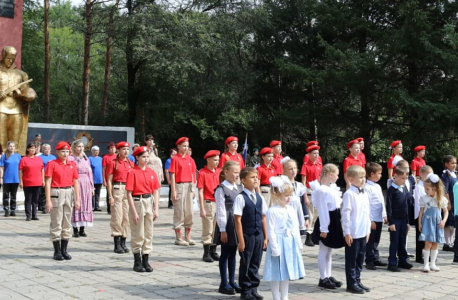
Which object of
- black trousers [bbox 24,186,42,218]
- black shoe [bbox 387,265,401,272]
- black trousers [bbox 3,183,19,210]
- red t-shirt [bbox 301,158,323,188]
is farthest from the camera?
black trousers [bbox 3,183,19,210]

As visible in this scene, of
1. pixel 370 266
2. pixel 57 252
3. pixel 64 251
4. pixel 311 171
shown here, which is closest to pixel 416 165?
pixel 311 171

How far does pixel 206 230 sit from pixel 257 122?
21.7 meters

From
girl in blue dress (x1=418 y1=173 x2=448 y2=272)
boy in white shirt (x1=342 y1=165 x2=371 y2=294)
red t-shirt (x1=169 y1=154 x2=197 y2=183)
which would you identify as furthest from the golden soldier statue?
boy in white shirt (x1=342 y1=165 x2=371 y2=294)

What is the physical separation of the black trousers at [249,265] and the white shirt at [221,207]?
375mm

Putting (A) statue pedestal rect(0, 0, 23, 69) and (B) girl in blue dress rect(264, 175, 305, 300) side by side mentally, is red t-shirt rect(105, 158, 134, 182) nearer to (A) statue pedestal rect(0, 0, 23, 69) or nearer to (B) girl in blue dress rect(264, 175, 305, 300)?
(B) girl in blue dress rect(264, 175, 305, 300)

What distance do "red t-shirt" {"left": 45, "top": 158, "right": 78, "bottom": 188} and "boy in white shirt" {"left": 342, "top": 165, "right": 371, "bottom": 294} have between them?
4413mm

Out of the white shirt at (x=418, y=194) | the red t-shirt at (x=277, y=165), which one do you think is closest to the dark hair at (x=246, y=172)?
the white shirt at (x=418, y=194)

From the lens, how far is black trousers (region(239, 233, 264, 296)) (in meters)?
6.43

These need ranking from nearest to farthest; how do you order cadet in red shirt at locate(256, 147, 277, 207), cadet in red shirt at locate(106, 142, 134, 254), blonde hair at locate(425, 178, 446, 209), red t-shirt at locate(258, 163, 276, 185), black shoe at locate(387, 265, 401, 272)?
black shoe at locate(387, 265, 401, 272) < blonde hair at locate(425, 178, 446, 209) < cadet in red shirt at locate(106, 142, 134, 254) < cadet in red shirt at locate(256, 147, 277, 207) < red t-shirt at locate(258, 163, 276, 185)

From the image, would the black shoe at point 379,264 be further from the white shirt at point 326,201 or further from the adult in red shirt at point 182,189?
the adult in red shirt at point 182,189

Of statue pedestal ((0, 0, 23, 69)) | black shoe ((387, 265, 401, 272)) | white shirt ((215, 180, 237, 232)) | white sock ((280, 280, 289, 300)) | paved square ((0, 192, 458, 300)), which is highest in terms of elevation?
statue pedestal ((0, 0, 23, 69))

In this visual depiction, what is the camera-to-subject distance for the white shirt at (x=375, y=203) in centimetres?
829

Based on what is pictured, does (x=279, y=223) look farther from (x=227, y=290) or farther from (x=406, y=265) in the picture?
(x=406, y=265)

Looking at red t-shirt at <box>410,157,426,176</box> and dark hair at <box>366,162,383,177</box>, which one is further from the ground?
red t-shirt at <box>410,157,426,176</box>
